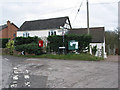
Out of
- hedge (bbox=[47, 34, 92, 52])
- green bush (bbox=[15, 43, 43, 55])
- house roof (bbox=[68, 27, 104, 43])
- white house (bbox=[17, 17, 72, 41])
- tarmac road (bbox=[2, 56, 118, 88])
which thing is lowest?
tarmac road (bbox=[2, 56, 118, 88])

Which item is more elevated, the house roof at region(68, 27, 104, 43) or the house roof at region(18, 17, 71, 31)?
the house roof at region(18, 17, 71, 31)

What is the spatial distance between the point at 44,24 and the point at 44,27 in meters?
1.32

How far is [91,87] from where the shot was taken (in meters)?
4.98

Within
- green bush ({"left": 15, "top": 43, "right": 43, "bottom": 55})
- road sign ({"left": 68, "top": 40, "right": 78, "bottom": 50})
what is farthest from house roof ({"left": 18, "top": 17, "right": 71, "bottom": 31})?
road sign ({"left": 68, "top": 40, "right": 78, "bottom": 50})

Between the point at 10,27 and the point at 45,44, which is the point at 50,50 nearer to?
the point at 45,44

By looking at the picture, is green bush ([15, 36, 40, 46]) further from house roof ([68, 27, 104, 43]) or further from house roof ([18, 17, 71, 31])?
house roof ([68, 27, 104, 43])

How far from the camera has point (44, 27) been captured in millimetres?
27453

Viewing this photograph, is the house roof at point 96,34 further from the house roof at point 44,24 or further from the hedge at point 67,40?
the hedge at point 67,40

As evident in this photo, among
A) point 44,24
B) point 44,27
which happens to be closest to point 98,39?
point 44,27

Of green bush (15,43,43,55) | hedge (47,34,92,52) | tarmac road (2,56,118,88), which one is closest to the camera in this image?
tarmac road (2,56,118,88)

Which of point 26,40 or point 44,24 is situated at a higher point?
point 44,24

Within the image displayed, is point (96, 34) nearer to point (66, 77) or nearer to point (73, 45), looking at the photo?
point (73, 45)

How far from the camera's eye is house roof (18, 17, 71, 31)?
87.8 ft

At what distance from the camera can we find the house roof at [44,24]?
87.8ft
